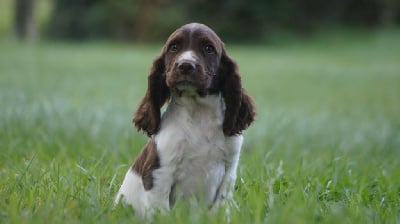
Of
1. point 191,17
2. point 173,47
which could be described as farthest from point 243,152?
point 191,17

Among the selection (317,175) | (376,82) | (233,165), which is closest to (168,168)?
(233,165)

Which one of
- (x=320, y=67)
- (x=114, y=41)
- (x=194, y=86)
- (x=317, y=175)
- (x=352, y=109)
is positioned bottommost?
(x=114, y=41)

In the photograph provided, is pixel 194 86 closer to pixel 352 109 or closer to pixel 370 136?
pixel 370 136

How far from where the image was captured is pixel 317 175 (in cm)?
479

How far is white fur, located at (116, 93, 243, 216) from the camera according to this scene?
335 centimetres

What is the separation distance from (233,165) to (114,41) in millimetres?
40963

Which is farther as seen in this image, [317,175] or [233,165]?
[317,175]

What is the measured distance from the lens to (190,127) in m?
3.44

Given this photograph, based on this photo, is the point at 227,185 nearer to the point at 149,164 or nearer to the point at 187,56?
the point at 149,164

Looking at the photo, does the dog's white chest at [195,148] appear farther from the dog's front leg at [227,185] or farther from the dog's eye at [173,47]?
the dog's eye at [173,47]

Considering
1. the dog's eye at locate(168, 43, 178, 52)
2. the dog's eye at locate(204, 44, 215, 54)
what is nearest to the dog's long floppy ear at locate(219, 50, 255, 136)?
the dog's eye at locate(204, 44, 215, 54)

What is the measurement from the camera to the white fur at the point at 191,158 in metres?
3.35

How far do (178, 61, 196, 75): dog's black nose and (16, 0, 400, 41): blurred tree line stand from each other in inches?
1503

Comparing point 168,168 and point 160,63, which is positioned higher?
point 160,63
